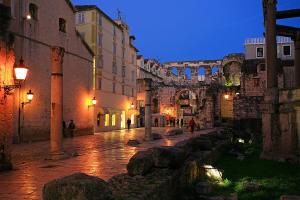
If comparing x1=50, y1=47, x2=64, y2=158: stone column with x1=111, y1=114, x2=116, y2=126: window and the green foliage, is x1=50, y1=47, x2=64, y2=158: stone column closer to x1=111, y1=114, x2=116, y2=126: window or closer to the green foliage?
the green foliage

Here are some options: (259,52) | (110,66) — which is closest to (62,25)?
(110,66)

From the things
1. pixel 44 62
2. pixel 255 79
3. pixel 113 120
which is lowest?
pixel 113 120

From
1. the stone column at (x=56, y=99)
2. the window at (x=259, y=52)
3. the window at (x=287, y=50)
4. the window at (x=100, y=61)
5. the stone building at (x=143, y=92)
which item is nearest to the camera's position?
the stone column at (x=56, y=99)

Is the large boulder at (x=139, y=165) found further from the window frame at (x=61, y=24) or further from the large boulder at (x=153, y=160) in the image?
the window frame at (x=61, y=24)

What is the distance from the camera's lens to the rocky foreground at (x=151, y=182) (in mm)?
4645

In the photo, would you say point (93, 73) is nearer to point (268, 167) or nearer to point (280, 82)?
point (280, 82)

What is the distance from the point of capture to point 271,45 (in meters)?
15.0

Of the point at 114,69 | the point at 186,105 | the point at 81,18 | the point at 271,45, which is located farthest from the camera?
the point at 186,105

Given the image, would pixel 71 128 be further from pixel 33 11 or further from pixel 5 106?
pixel 5 106

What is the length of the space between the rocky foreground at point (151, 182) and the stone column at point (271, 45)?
467 cm

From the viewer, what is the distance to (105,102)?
3928cm

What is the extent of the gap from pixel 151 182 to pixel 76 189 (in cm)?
244

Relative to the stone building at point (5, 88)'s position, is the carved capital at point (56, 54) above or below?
above

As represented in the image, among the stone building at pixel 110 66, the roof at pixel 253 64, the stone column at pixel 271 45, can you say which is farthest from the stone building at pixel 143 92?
the stone column at pixel 271 45
